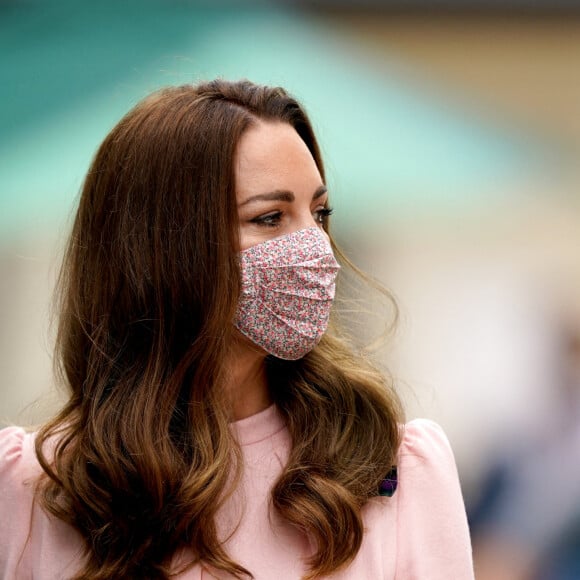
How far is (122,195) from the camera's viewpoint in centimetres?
189

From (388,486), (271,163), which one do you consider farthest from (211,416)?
(271,163)

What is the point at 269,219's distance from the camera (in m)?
1.84

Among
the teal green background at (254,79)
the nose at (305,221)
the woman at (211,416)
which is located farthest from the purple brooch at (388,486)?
the teal green background at (254,79)

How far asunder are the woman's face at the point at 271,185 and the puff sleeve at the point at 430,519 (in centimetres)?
48

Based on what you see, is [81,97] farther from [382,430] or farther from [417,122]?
[382,430]

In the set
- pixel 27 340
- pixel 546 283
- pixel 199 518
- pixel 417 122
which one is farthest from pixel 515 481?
pixel 199 518

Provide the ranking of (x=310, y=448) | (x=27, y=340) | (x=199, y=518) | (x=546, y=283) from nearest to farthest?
(x=199, y=518) → (x=310, y=448) → (x=27, y=340) → (x=546, y=283)

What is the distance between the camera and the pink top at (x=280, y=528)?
182cm

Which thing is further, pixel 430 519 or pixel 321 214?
pixel 321 214

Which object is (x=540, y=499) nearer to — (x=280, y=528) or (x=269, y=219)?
(x=280, y=528)

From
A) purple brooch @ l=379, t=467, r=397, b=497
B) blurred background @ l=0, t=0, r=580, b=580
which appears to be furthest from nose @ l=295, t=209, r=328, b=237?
blurred background @ l=0, t=0, r=580, b=580

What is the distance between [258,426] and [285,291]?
0.88ft

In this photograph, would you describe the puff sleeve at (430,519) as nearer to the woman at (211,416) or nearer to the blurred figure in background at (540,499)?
the woman at (211,416)

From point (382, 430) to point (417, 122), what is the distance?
1.98 metres
